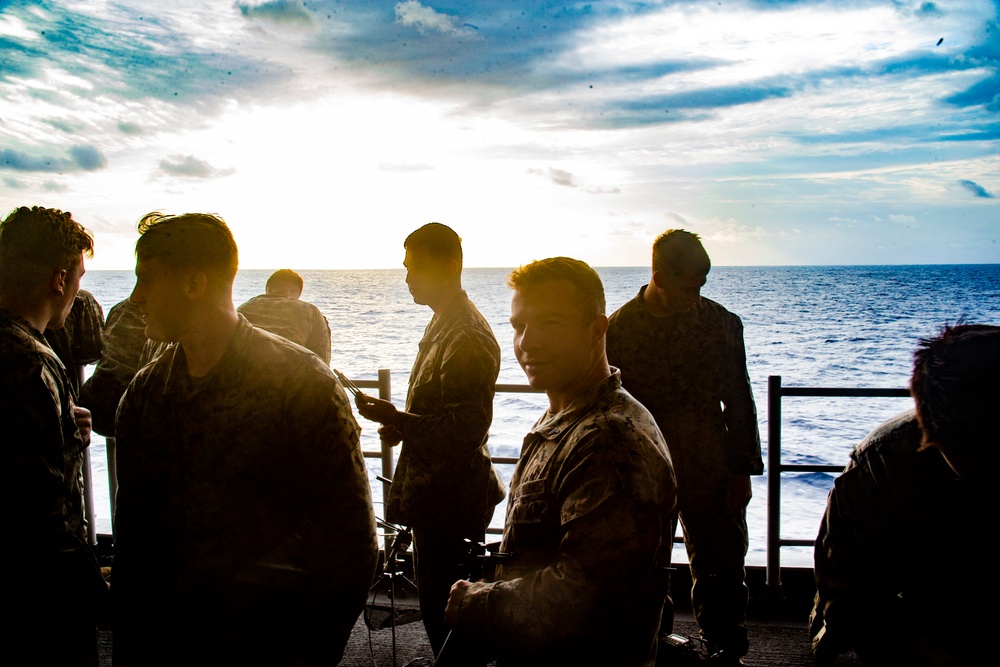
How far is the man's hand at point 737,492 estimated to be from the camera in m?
3.31

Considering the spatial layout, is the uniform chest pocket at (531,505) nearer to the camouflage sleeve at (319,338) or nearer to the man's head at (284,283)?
the camouflage sleeve at (319,338)

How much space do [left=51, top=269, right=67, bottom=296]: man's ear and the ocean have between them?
241cm

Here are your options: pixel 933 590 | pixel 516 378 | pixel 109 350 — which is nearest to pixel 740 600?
pixel 933 590

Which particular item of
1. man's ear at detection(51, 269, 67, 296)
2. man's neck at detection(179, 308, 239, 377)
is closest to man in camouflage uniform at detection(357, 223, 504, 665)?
man's neck at detection(179, 308, 239, 377)

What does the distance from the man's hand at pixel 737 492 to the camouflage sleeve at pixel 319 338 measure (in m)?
2.39

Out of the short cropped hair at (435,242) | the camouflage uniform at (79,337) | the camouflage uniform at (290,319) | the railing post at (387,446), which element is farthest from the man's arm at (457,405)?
the camouflage uniform at (79,337)

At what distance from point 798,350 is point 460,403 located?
3416 cm

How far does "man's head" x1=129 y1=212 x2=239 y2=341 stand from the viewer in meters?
1.69

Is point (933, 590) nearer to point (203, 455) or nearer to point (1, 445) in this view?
point (203, 455)

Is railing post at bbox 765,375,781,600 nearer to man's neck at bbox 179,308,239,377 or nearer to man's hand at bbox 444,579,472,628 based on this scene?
man's hand at bbox 444,579,472,628

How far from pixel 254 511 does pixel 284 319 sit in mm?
2344

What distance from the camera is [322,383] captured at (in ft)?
5.50

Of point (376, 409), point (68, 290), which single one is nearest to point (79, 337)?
point (68, 290)

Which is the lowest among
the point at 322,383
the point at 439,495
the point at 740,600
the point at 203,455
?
the point at 740,600
